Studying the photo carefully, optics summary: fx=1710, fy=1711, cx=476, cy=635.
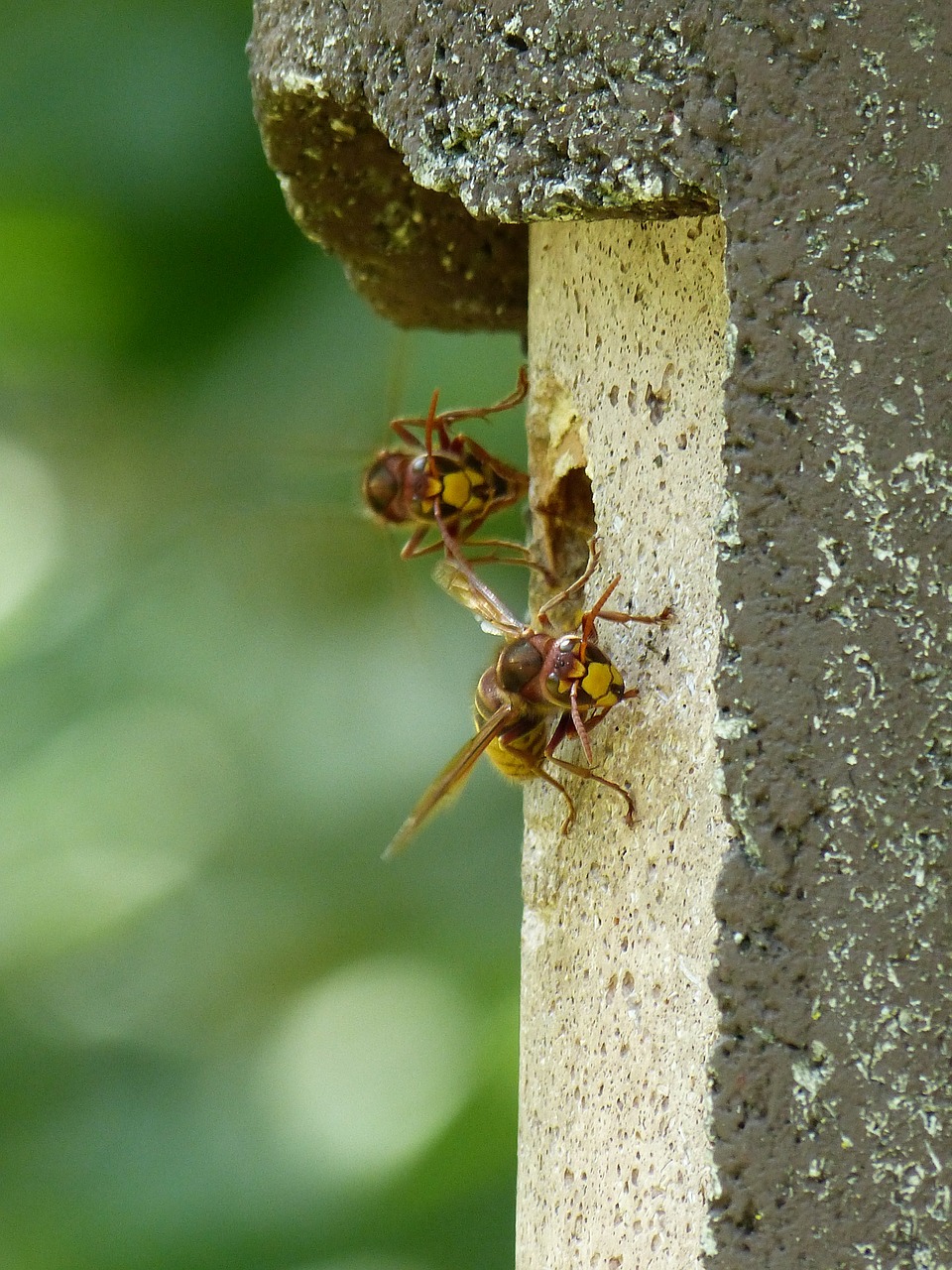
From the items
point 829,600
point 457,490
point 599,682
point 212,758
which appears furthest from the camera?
point 212,758

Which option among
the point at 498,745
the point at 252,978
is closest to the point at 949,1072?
the point at 498,745

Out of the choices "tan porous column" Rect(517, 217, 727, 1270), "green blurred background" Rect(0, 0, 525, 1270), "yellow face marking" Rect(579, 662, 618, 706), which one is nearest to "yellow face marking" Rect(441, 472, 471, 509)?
"tan porous column" Rect(517, 217, 727, 1270)

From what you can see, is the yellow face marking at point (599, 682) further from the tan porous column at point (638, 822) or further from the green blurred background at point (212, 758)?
the green blurred background at point (212, 758)

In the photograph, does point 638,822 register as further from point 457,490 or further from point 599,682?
point 457,490

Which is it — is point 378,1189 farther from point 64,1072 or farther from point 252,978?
point 64,1072

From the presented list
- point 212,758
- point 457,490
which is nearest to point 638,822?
point 457,490
